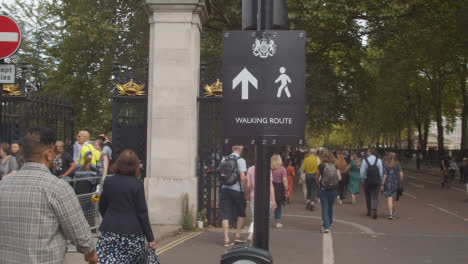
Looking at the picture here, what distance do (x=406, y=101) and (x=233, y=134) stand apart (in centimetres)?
4937

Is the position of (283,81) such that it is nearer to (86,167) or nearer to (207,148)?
(86,167)

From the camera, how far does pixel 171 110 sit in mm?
10406

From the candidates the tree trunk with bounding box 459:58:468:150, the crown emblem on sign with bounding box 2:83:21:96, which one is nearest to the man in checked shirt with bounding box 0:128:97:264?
the crown emblem on sign with bounding box 2:83:21:96

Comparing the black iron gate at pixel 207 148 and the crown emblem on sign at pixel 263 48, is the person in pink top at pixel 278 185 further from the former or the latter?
the crown emblem on sign at pixel 263 48

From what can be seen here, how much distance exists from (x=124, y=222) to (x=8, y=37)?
2967 mm

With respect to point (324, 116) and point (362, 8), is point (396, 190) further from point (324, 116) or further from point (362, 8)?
point (324, 116)

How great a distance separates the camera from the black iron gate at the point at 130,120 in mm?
10633

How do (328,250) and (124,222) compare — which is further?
(328,250)

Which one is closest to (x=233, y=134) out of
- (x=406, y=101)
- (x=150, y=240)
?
(x=150, y=240)

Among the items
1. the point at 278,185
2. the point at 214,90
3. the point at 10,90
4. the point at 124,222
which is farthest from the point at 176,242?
the point at 10,90

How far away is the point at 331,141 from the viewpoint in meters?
132

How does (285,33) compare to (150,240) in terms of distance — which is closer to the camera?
(285,33)

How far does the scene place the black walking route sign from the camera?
13.7 ft

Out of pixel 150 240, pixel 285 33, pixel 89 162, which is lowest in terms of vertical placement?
pixel 150 240
